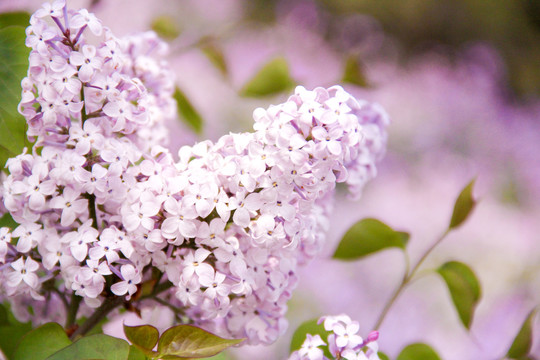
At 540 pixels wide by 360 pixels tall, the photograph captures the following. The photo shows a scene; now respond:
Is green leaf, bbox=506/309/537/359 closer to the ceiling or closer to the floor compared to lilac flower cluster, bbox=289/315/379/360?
closer to the floor

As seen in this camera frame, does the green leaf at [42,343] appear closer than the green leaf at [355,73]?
Yes

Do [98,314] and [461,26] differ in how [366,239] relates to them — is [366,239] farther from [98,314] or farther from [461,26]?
[461,26]

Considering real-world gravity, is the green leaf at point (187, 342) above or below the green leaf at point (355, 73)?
Answer: below

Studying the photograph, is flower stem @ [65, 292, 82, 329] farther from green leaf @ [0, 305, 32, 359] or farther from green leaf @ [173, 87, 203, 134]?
green leaf @ [173, 87, 203, 134]

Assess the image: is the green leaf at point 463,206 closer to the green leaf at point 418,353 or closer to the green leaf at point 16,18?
the green leaf at point 418,353

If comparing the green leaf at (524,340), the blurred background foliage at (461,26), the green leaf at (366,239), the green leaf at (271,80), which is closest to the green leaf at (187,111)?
the green leaf at (271,80)

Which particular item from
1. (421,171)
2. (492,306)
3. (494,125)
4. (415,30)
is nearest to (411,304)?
(492,306)

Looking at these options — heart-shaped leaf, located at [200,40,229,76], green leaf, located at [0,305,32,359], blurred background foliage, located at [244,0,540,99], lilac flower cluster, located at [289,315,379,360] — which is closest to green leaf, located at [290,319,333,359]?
lilac flower cluster, located at [289,315,379,360]
